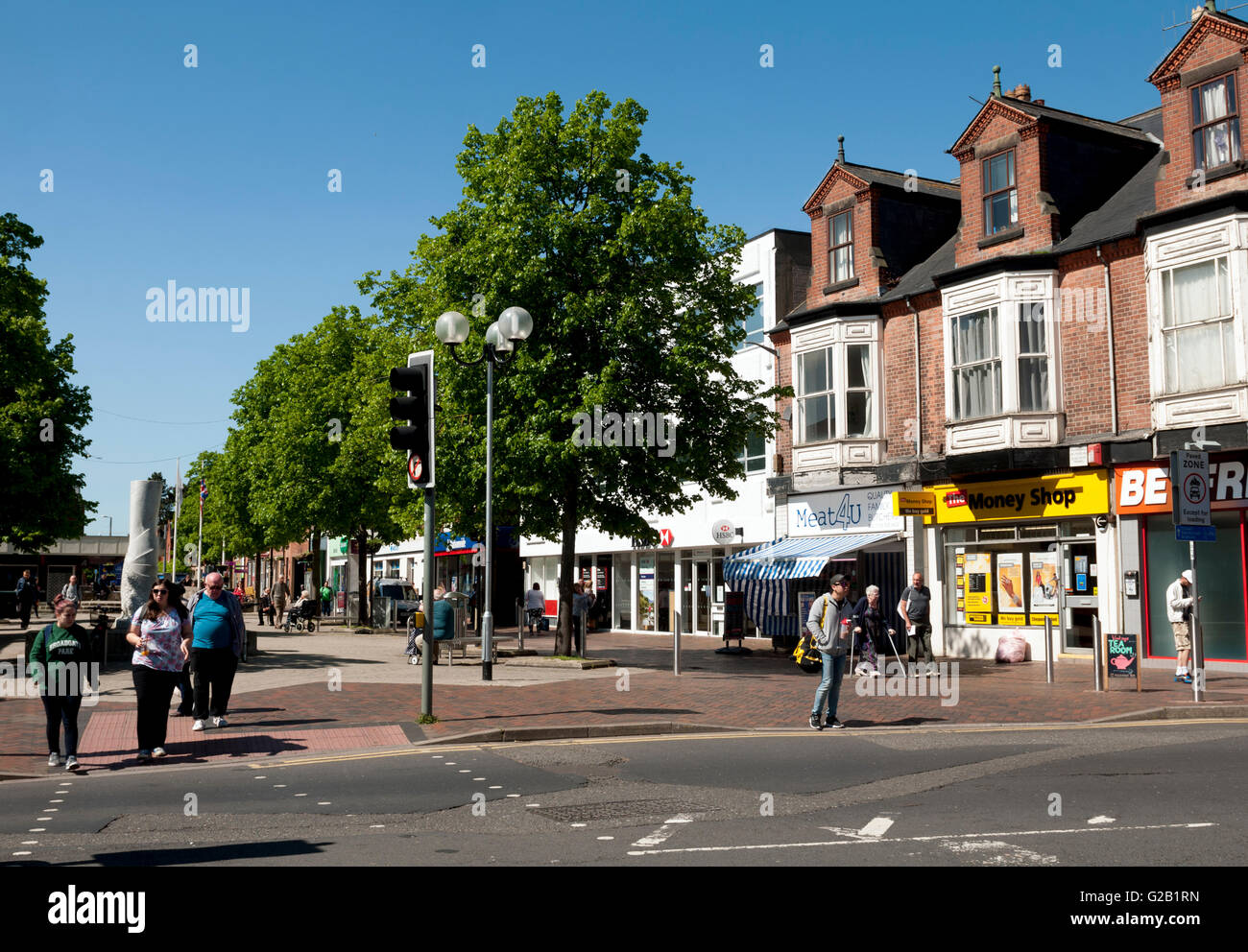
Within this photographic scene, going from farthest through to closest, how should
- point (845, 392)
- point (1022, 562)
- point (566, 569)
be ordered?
1. point (845, 392)
2. point (1022, 562)
3. point (566, 569)

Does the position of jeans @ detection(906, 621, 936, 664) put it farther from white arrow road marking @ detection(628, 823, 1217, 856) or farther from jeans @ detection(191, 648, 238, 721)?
white arrow road marking @ detection(628, 823, 1217, 856)

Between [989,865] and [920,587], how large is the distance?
15816mm

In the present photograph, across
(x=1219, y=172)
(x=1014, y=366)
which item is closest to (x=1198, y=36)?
(x=1219, y=172)

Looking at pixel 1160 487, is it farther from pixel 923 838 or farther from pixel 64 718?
pixel 64 718

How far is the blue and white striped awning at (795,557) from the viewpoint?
2539 cm

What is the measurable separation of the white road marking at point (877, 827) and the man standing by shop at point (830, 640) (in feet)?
17.7

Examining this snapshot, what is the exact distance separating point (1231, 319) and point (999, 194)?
649cm

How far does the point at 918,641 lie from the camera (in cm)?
2194

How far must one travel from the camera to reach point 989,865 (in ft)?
19.9

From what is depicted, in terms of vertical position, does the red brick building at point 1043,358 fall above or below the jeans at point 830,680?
above

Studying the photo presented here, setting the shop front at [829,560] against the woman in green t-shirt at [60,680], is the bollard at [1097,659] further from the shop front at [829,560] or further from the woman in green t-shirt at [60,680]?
the woman in green t-shirt at [60,680]

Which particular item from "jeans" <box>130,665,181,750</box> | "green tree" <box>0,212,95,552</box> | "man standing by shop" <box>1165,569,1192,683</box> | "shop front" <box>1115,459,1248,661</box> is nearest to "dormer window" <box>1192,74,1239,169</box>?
"shop front" <box>1115,459,1248,661</box>

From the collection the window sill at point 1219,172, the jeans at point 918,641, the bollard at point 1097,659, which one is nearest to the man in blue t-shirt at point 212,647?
the bollard at point 1097,659
